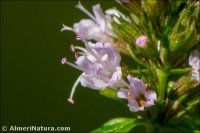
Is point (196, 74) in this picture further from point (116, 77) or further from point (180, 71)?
point (116, 77)

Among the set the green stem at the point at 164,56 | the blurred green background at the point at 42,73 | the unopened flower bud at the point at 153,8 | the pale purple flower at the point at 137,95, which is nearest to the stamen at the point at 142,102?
the pale purple flower at the point at 137,95

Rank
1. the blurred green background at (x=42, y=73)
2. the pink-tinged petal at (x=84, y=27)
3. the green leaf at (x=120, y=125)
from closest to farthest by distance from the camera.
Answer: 1. the green leaf at (x=120, y=125)
2. the pink-tinged petal at (x=84, y=27)
3. the blurred green background at (x=42, y=73)

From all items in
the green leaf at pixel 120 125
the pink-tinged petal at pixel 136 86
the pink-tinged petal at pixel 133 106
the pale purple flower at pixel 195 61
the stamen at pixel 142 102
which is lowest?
the green leaf at pixel 120 125

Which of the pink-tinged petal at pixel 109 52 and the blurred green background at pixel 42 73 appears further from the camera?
the blurred green background at pixel 42 73

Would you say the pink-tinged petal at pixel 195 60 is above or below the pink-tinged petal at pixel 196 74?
above

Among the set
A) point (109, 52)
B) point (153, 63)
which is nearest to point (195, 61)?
point (153, 63)

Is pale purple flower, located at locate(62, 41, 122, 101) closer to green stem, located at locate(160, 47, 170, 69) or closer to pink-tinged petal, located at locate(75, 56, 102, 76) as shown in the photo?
pink-tinged petal, located at locate(75, 56, 102, 76)

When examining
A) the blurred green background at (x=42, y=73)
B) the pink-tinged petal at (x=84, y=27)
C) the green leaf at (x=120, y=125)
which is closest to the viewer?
the green leaf at (x=120, y=125)

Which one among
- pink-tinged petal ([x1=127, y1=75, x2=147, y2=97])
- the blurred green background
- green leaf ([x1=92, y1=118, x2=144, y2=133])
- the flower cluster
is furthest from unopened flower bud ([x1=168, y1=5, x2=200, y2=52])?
the blurred green background

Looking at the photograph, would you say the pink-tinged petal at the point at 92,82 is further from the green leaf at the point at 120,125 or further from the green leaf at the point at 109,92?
the green leaf at the point at 120,125
